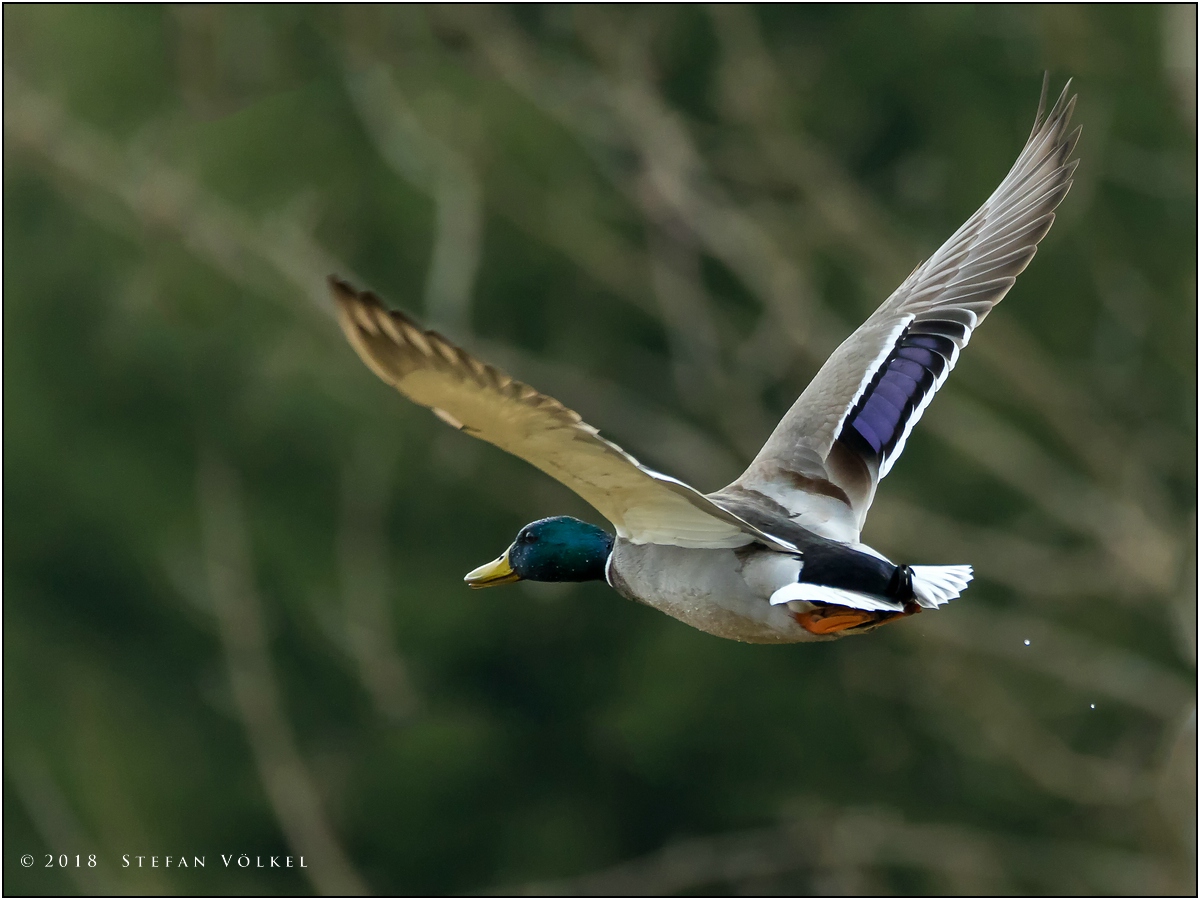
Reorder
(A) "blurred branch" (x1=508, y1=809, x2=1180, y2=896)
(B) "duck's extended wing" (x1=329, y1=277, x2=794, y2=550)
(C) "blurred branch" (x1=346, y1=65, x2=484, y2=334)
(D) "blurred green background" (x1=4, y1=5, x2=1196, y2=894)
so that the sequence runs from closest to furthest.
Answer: (B) "duck's extended wing" (x1=329, y1=277, x2=794, y2=550), (D) "blurred green background" (x1=4, y1=5, x2=1196, y2=894), (C) "blurred branch" (x1=346, y1=65, x2=484, y2=334), (A) "blurred branch" (x1=508, y1=809, x2=1180, y2=896)

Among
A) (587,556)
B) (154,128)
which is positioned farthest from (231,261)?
(587,556)

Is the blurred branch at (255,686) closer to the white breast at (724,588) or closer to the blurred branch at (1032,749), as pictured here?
the blurred branch at (1032,749)

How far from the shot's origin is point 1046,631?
14336 mm

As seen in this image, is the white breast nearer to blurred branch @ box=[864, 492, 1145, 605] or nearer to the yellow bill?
the yellow bill

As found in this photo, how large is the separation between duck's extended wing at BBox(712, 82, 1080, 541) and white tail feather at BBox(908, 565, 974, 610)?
70cm

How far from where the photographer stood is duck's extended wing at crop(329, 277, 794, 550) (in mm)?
4383

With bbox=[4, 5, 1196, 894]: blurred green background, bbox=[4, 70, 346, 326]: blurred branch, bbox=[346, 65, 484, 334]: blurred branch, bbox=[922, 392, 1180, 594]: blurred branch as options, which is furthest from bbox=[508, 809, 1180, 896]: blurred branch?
bbox=[4, 70, 346, 326]: blurred branch

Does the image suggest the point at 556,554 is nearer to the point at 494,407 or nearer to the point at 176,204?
the point at 494,407

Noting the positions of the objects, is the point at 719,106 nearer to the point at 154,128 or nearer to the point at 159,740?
the point at 154,128

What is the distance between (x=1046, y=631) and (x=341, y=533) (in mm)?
7805

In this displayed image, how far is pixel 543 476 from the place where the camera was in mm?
16406

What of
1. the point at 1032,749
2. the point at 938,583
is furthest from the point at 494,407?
the point at 1032,749

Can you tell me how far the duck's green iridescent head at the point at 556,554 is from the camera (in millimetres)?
5879

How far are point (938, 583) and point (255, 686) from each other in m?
14.2
